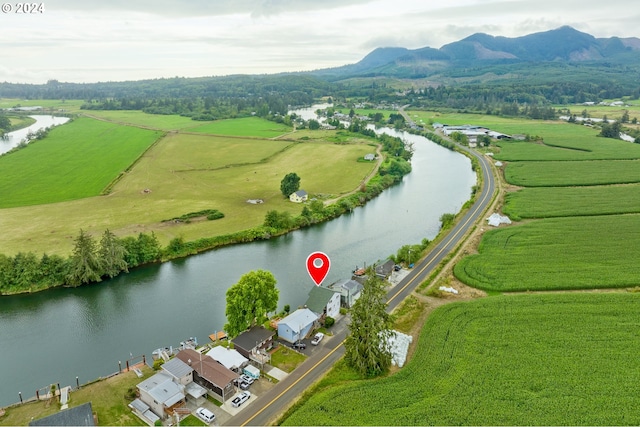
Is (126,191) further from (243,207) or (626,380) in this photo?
(626,380)

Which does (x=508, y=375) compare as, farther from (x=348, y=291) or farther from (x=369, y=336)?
(x=348, y=291)

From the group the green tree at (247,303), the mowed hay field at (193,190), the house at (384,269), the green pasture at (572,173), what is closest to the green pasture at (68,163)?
the mowed hay field at (193,190)

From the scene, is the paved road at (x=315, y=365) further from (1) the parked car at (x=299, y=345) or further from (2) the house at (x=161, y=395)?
(2) the house at (x=161, y=395)

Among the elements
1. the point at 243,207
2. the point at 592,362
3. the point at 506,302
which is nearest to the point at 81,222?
the point at 243,207

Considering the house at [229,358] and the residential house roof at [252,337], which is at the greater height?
the residential house roof at [252,337]

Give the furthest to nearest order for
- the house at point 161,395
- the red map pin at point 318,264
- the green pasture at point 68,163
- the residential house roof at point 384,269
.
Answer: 1. the green pasture at point 68,163
2. the residential house roof at point 384,269
3. the red map pin at point 318,264
4. the house at point 161,395

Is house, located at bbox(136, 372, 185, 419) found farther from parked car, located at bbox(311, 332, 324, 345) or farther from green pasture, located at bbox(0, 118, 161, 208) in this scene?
green pasture, located at bbox(0, 118, 161, 208)

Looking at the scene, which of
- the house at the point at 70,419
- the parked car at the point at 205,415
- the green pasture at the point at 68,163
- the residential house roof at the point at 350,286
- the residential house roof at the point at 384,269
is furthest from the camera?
the green pasture at the point at 68,163

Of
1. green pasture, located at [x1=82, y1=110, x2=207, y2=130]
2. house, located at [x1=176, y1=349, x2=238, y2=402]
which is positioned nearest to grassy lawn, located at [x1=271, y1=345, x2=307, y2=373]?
house, located at [x1=176, y1=349, x2=238, y2=402]
